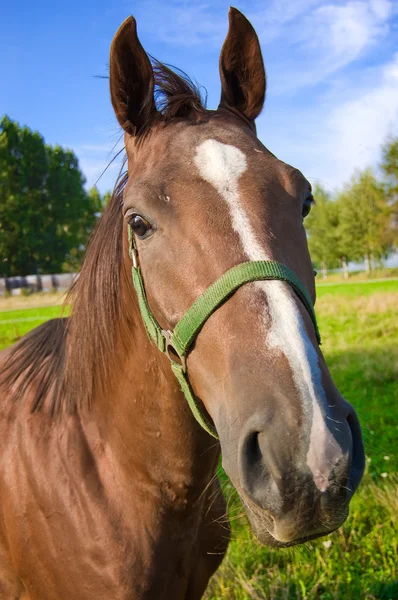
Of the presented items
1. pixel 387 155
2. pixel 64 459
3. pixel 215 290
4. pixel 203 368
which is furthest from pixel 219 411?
pixel 387 155

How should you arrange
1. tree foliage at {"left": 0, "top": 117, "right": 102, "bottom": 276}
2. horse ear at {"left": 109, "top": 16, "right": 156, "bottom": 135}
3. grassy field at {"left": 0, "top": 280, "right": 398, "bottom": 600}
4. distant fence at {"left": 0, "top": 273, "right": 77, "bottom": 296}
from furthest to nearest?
tree foliage at {"left": 0, "top": 117, "right": 102, "bottom": 276}, distant fence at {"left": 0, "top": 273, "right": 77, "bottom": 296}, grassy field at {"left": 0, "top": 280, "right": 398, "bottom": 600}, horse ear at {"left": 109, "top": 16, "right": 156, "bottom": 135}

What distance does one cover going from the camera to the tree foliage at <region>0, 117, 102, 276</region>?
96.0ft

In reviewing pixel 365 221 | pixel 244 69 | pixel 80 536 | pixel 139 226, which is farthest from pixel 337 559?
pixel 365 221

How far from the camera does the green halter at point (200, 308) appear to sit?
1.49 m

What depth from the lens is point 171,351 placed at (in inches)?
70.5

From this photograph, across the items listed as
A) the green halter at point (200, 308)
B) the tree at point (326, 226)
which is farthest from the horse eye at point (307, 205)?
the tree at point (326, 226)

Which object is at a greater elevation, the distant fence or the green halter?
the green halter

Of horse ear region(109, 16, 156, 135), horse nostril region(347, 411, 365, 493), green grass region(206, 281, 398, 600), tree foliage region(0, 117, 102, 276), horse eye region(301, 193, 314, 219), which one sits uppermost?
tree foliage region(0, 117, 102, 276)

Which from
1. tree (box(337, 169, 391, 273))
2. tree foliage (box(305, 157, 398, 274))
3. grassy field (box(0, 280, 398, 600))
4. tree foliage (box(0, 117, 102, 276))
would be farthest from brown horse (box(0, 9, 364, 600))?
tree (box(337, 169, 391, 273))

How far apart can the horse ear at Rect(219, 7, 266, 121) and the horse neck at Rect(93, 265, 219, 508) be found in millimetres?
1038

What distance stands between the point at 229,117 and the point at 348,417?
4.58 feet

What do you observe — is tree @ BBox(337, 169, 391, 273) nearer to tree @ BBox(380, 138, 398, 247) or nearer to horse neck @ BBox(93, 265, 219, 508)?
tree @ BBox(380, 138, 398, 247)

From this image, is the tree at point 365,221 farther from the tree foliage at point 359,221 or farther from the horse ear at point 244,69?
the horse ear at point 244,69

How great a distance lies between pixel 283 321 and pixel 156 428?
3.02 ft
